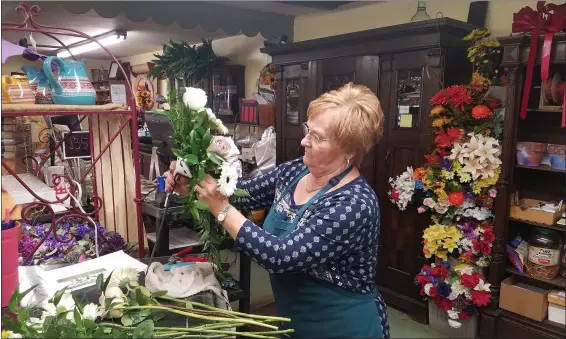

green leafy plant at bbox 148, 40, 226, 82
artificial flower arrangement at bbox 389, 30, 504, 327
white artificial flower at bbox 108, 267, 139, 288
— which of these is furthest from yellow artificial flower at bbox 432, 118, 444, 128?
green leafy plant at bbox 148, 40, 226, 82

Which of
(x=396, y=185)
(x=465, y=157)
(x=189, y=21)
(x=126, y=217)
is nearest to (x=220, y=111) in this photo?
(x=189, y=21)

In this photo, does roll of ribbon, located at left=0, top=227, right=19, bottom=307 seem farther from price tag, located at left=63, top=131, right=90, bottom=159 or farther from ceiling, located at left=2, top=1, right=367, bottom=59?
ceiling, located at left=2, top=1, right=367, bottom=59

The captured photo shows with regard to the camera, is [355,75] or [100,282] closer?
[100,282]

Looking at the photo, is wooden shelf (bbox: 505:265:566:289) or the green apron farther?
wooden shelf (bbox: 505:265:566:289)

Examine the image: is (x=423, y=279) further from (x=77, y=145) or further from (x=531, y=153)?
(x=77, y=145)

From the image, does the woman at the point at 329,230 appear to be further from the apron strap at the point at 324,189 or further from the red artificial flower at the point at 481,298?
the red artificial flower at the point at 481,298

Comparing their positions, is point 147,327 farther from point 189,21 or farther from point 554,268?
point 189,21

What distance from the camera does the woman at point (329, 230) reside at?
1.03 m

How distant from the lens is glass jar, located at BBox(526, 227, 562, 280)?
2.14 meters

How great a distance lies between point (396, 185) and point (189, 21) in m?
1.78

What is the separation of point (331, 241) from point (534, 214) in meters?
1.58

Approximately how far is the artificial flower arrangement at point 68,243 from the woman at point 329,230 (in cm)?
50

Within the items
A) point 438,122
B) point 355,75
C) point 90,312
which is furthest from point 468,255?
point 90,312

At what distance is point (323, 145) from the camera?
3.80 ft
